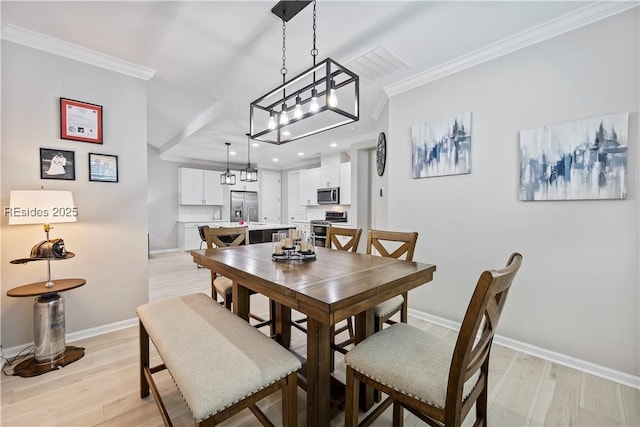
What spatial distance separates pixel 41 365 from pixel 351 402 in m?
2.34

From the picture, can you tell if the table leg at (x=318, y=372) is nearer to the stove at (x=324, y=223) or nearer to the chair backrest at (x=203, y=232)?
the chair backrest at (x=203, y=232)

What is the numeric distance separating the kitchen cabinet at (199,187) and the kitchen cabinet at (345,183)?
372 cm

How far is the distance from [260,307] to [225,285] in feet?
3.04

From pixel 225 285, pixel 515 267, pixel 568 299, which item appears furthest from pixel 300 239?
pixel 568 299

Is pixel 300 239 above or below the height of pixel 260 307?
above

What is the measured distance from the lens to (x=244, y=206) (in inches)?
321

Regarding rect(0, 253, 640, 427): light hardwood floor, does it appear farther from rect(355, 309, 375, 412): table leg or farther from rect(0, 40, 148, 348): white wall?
→ rect(0, 40, 148, 348): white wall

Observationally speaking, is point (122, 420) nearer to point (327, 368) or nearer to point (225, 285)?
point (225, 285)

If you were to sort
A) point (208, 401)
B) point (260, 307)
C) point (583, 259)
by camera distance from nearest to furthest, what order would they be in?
point (208, 401)
point (583, 259)
point (260, 307)

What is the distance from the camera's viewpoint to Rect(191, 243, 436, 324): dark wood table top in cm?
109

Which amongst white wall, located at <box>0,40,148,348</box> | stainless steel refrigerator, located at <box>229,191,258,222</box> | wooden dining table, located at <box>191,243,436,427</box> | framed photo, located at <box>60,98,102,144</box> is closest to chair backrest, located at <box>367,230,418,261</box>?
wooden dining table, located at <box>191,243,436,427</box>

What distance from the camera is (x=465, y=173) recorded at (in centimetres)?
252

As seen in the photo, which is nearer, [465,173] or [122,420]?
[122,420]

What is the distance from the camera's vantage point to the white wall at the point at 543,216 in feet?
5.96
